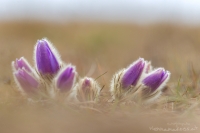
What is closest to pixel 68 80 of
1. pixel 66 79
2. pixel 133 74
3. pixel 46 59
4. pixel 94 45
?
pixel 66 79

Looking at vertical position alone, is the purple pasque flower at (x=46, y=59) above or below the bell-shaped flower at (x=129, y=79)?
above

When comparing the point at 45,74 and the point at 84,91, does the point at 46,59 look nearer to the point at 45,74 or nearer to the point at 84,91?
the point at 45,74

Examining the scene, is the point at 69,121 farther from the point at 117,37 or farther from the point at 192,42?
the point at 117,37

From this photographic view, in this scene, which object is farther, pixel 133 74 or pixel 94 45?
pixel 94 45

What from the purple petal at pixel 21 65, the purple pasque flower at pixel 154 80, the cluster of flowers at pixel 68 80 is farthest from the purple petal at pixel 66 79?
the purple pasque flower at pixel 154 80

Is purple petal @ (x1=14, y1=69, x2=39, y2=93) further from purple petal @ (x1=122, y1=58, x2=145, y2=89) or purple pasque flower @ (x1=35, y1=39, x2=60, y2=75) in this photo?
purple petal @ (x1=122, y1=58, x2=145, y2=89)

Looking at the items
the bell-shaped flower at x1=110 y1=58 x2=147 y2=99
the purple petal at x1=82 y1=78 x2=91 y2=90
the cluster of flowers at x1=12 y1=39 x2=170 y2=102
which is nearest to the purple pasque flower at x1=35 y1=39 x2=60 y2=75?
the cluster of flowers at x1=12 y1=39 x2=170 y2=102

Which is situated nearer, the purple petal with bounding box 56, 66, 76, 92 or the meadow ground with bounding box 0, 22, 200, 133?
the meadow ground with bounding box 0, 22, 200, 133

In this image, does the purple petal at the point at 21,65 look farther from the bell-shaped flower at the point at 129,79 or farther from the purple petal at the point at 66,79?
the bell-shaped flower at the point at 129,79

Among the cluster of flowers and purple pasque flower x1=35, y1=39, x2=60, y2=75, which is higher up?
purple pasque flower x1=35, y1=39, x2=60, y2=75
